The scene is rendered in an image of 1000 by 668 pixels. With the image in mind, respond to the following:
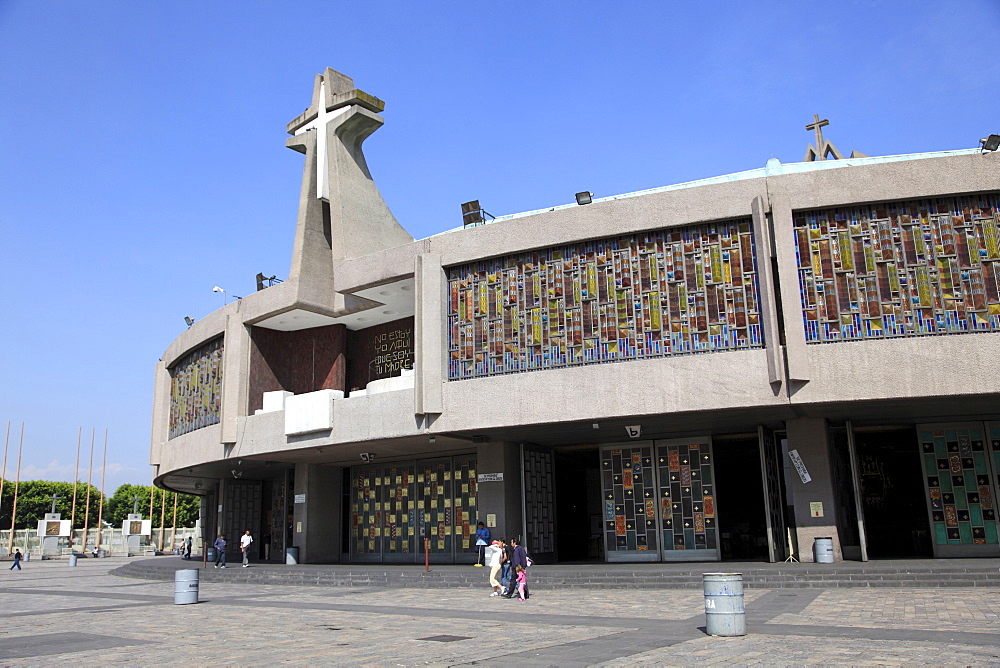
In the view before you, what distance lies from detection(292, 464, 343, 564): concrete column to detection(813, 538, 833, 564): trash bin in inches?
721

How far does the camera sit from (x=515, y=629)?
13281 millimetres

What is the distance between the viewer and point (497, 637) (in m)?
12.4

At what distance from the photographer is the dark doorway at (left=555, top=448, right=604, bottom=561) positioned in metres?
30.6

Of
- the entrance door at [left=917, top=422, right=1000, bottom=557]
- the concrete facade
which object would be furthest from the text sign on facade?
the entrance door at [left=917, top=422, right=1000, bottom=557]

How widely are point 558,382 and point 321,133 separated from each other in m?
14.3

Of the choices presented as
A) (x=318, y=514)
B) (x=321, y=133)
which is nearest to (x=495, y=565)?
(x=318, y=514)

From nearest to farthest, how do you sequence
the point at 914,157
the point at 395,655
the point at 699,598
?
the point at 395,655 → the point at 699,598 → the point at 914,157

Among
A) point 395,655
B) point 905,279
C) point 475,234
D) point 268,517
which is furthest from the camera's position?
point 268,517

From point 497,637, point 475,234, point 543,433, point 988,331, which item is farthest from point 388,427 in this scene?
point 988,331

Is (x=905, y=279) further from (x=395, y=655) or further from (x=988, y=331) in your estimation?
(x=395, y=655)

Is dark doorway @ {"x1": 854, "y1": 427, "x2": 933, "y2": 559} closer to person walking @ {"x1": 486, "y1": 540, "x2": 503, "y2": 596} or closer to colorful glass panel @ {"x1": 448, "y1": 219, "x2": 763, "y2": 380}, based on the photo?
colorful glass panel @ {"x1": 448, "y1": 219, "x2": 763, "y2": 380}

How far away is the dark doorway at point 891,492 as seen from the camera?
2680 cm

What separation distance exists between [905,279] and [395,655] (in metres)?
16.7

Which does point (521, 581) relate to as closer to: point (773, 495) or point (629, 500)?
point (629, 500)
